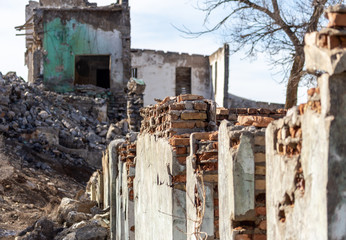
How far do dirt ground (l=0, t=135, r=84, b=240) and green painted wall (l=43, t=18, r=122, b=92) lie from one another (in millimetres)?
7434

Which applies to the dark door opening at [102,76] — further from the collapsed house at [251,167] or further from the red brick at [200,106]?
the red brick at [200,106]

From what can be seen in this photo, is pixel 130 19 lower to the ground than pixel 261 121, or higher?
higher

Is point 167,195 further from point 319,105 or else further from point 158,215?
point 319,105

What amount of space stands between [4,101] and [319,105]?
18.7m

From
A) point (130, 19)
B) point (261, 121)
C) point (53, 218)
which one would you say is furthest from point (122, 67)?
point (261, 121)

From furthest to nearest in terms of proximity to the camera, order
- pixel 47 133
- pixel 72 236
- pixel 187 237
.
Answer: pixel 47 133 < pixel 72 236 < pixel 187 237

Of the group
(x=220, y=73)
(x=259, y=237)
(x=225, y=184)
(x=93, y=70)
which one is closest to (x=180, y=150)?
(x=225, y=184)

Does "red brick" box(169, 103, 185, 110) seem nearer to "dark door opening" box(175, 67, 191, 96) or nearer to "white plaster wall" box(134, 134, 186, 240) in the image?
"white plaster wall" box(134, 134, 186, 240)

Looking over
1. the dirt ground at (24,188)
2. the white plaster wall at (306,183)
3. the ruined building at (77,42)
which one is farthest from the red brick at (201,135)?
the ruined building at (77,42)

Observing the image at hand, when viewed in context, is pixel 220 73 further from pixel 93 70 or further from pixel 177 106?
pixel 177 106

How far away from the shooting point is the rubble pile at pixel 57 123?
19.8m

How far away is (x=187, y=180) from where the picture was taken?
5531 millimetres

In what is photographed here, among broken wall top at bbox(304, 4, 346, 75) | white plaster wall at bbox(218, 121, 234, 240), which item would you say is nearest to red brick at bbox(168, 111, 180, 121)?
white plaster wall at bbox(218, 121, 234, 240)

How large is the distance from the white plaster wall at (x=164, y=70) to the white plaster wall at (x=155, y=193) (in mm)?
22310
